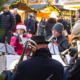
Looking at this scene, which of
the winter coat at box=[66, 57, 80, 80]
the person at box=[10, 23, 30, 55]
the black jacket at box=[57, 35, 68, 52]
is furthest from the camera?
the person at box=[10, 23, 30, 55]

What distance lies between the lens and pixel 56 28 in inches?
324

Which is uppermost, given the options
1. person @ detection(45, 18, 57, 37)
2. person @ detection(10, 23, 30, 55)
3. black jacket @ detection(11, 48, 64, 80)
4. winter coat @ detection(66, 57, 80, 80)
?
black jacket @ detection(11, 48, 64, 80)

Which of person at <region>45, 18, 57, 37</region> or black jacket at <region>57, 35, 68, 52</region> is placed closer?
black jacket at <region>57, 35, 68, 52</region>

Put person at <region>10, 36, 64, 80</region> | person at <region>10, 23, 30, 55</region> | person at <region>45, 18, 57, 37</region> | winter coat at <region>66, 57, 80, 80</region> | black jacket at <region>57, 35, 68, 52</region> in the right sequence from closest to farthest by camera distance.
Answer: person at <region>10, 36, 64, 80</region>
winter coat at <region>66, 57, 80, 80</region>
black jacket at <region>57, 35, 68, 52</region>
person at <region>10, 23, 30, 55</region>
person at <region>45, 18, 57, 37</region>

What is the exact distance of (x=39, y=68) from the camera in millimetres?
4059

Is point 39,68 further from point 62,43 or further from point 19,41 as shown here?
point 19,41

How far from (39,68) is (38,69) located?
17 mm

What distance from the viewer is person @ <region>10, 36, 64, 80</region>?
4043 millimetres

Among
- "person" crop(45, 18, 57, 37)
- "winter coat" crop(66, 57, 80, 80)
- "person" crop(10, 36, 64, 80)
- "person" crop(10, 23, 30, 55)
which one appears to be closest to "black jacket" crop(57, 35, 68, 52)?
"person" crop(10, 23, 30, 55)

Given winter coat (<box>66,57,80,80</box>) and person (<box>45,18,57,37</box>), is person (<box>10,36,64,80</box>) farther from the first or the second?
person (<box>45,18,57,37</box>)

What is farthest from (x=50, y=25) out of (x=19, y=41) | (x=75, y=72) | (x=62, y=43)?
(x=75, y=72)

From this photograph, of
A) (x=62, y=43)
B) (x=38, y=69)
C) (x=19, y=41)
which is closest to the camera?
(x=38, y=69)

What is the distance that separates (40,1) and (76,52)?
38898 millimetres

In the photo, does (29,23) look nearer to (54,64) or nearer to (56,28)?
(56,28)
